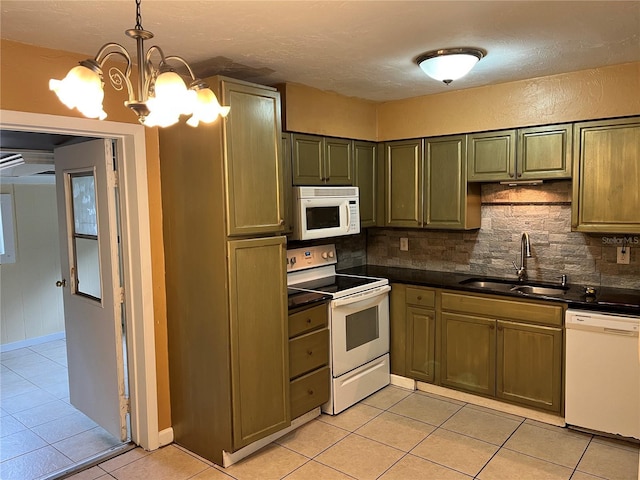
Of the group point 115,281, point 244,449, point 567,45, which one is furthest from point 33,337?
point 567,45

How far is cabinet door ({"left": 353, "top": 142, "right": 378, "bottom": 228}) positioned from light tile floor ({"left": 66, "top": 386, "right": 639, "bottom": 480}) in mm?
1639

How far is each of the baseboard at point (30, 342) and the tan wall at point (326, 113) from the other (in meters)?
4.05

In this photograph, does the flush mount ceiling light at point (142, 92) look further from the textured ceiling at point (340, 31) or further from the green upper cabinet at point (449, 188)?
the green upper cabinet at point (449, 188)

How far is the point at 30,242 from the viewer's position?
217 inches

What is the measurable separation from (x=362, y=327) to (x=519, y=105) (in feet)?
6.48

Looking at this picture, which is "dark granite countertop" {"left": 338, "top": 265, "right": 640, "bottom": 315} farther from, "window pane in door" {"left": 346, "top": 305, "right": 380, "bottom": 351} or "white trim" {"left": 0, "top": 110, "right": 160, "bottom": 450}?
"white trim" {"left": 0, "top": 110, "right": 160, "bottom": 450}

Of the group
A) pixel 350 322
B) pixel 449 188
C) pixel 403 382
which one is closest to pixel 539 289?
pixel 449 188


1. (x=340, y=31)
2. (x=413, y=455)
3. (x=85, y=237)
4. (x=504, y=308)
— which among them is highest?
(x=340, y=31)

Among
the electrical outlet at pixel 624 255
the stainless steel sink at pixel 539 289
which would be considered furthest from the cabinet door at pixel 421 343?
the electrical outlet at pixel 624 255

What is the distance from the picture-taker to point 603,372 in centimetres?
304

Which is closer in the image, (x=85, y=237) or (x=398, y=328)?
(x=85, y=237)

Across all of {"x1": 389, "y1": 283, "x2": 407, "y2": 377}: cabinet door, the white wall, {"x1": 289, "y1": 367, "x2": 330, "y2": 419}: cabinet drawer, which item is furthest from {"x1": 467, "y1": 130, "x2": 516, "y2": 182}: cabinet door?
the white wall

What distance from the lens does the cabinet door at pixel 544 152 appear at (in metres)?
3.36

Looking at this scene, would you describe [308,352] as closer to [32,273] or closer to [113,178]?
[113,178]
